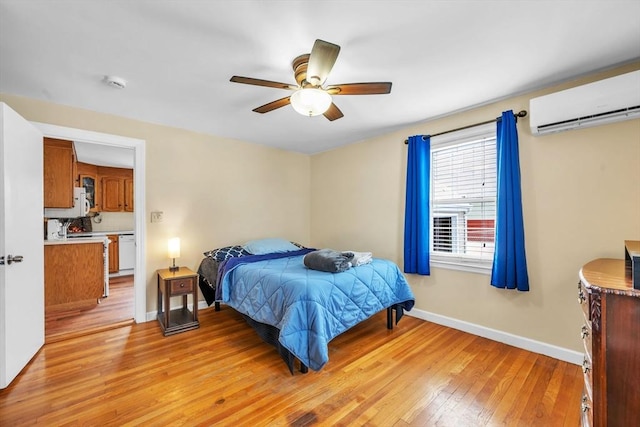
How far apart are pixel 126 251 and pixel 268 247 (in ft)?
12.9

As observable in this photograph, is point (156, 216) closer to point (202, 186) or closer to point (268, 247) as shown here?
point (202, 186)

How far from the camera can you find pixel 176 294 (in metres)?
2.94

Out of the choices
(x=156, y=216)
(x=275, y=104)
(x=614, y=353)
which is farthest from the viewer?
(x=156, y=216)

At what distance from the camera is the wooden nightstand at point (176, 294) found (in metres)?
2.88

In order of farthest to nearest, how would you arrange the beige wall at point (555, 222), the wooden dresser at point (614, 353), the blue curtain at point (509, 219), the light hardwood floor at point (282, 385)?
the blue curtain at point (509, 219) → the beige wall at point (555, 222) → the light hardwood floor at point (282, 385) → the wooden dresser at point (614, 353)

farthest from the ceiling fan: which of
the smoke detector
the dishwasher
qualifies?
the dishwasher

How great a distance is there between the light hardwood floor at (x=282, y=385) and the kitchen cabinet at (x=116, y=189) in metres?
4.06

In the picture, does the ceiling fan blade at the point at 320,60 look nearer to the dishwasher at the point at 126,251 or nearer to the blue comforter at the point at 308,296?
the blue comforter at the point at 308,296

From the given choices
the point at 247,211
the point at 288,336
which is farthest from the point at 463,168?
the point at 247,211

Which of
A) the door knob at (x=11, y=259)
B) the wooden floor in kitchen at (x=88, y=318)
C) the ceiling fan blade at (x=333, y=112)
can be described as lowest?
the wooden floor in kitchen at (x=88, y=318)

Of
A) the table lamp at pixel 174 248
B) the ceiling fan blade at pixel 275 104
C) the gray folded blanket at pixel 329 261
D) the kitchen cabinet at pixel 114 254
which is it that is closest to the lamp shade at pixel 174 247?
the table lamp at pixel 174 248

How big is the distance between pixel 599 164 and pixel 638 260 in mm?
1586

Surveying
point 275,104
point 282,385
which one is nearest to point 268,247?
point 282,385

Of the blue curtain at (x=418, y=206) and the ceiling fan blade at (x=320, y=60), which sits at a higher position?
the ceiling fan blade at (x=320, y=60)
